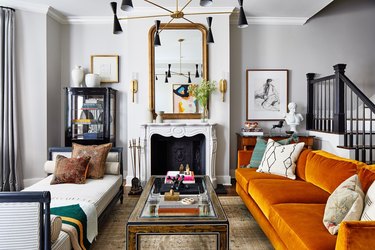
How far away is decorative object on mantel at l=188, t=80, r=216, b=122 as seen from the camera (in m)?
4.70

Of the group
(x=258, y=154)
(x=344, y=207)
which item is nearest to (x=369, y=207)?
(x=344, y=207)

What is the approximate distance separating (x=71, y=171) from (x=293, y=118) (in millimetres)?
3684

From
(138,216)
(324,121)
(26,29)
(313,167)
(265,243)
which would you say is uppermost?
(26,29)

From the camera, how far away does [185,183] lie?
3.02 meters

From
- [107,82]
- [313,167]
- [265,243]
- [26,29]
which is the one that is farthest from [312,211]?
[26,29]

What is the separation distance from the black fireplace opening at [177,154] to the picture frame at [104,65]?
156 centimetres

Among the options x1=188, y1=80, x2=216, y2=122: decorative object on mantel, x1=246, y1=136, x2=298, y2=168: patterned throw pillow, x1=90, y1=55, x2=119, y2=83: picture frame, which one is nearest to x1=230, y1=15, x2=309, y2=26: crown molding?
x1=188, y1=80, x2=216, y2=122: decorative object on mantel

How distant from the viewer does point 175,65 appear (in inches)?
190

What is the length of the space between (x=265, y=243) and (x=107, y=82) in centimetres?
386

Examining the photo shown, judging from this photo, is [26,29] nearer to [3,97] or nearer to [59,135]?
[3,97]

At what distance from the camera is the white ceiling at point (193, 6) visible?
4.42 meters

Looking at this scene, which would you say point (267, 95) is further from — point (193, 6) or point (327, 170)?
point (327, 170)

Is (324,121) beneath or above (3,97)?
beneath

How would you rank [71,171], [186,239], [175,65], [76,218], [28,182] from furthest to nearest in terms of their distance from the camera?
[175,65]
[28,182]
[71,171]
[186,239]
[76,218]
